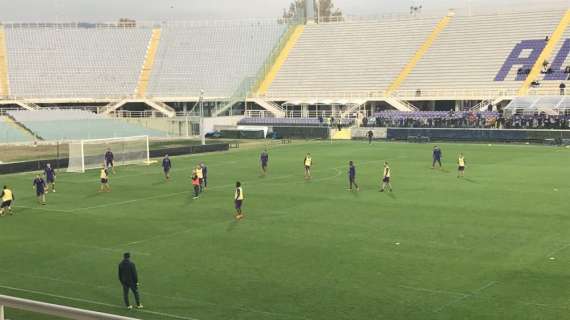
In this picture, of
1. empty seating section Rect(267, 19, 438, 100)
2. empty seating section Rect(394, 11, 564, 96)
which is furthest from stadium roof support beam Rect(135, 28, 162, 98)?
empty seating section Rect(394, 11, 564, 96)

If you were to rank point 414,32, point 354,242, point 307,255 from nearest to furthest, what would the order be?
point 307,255
point 354,242
point 414,32

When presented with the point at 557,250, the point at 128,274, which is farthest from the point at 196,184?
the point at 128,274

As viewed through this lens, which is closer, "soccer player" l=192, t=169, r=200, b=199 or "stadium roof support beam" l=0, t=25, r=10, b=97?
"soccer player" l=192, t=169, r=200, b=199

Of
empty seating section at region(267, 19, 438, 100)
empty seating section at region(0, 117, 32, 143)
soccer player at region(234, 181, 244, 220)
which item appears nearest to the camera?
soccer player at region(234, 181, 244, 220)

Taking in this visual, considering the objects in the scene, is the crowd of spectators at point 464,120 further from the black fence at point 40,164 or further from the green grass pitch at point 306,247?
the green grass pitch at point 306,247

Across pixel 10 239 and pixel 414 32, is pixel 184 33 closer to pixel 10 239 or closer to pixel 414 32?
pixel 414 32

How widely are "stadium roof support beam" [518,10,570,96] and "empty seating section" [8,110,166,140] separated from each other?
119 feet

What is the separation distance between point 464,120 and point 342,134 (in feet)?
39.1

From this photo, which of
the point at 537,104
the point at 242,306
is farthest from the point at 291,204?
the point at 537,104

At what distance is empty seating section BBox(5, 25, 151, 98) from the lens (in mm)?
86688

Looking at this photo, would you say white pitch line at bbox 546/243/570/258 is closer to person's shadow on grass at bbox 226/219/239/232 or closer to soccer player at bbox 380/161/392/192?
person's shadow on grass at bbox 226/219/239/232

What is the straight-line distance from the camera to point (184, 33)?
97875mm

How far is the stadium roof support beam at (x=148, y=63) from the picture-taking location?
89125 mm

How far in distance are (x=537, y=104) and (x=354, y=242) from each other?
165 ft
